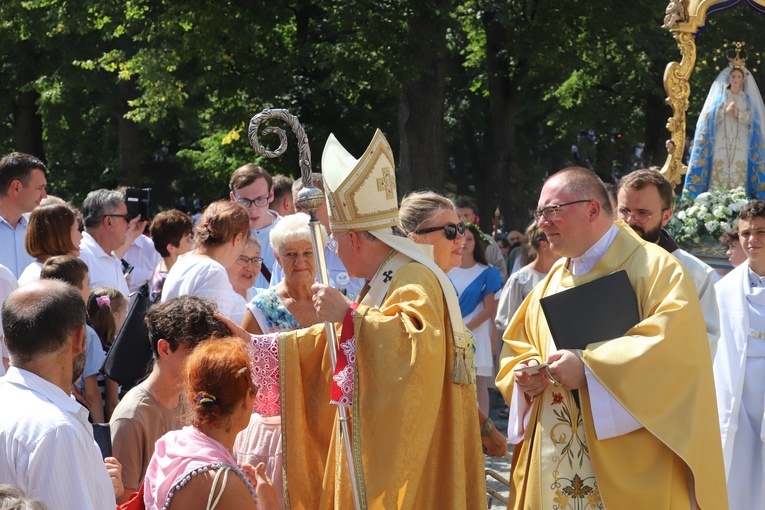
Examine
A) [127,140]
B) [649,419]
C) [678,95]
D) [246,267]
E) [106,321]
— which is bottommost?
[649,419]

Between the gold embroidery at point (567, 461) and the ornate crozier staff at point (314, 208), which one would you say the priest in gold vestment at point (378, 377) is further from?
the gold embroidery at point (567, 461)

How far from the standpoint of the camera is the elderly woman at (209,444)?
126 inches

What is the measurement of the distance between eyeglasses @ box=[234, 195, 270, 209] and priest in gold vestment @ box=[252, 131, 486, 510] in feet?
10.5

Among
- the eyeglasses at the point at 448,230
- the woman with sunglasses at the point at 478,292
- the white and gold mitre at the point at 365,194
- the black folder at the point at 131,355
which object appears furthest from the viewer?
the woman with sunglasses at the point at 478,292

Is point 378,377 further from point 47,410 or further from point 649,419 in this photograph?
point 47,410

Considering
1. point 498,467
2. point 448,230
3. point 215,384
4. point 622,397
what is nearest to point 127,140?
point 498,467

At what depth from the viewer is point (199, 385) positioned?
11.0ft

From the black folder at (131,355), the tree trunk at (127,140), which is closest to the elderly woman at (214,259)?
the black folder at (131,355)

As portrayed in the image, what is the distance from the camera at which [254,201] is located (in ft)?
25.1

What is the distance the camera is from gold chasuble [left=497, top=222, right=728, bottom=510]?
413cm

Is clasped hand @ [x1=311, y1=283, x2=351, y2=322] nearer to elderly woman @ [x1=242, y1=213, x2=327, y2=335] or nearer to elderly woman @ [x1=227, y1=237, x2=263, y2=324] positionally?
elderly woman @ [x1=242, y1=213, x2=327, y2=335]

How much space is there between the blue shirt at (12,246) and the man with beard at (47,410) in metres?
3.69

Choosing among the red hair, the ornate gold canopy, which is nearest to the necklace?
the red hair

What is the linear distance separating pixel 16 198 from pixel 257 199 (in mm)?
1740
